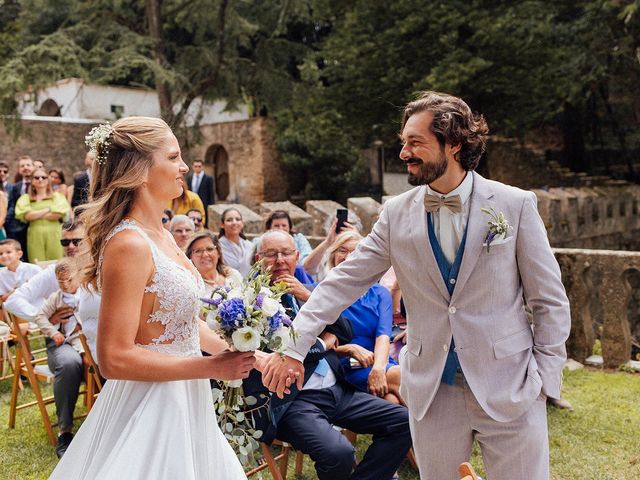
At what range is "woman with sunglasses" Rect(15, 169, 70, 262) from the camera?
7980 millimetres

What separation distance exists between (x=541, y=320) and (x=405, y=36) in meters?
16.1

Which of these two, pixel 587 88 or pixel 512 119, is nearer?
pixel 512 119

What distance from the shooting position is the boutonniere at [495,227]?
2.40m

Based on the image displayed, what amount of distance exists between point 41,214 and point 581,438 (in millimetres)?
6556

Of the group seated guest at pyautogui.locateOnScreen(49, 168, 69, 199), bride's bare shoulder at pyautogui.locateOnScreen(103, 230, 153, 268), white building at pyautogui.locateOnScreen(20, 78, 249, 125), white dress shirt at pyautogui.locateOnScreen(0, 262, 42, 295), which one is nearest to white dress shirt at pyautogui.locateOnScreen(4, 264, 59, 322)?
white dress shirt at pyautogui.locateOnScreen(0, 262, 42, 295)

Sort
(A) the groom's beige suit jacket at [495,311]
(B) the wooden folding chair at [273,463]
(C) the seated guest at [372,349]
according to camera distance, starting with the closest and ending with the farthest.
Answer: (A) the groom's beige suit jacket at [495,311]
(B) the wooden folding chair at [273,463]
(C) the seated guest at [372,349]

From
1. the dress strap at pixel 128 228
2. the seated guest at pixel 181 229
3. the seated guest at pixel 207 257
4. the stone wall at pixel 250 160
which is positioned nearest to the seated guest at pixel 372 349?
the seated guest at pixel 207 257

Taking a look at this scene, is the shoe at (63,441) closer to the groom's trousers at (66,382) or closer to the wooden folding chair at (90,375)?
the groom's trousers at (66,382)

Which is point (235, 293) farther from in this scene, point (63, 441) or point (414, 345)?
point (63, 441)

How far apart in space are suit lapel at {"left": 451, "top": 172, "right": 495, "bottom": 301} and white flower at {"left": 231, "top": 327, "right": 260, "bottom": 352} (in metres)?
0.80

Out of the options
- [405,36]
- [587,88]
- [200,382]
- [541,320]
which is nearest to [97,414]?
[200,382]

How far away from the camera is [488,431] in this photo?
8.19 feet

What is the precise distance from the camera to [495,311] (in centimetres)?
248

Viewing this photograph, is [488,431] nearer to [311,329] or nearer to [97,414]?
[311,329]
